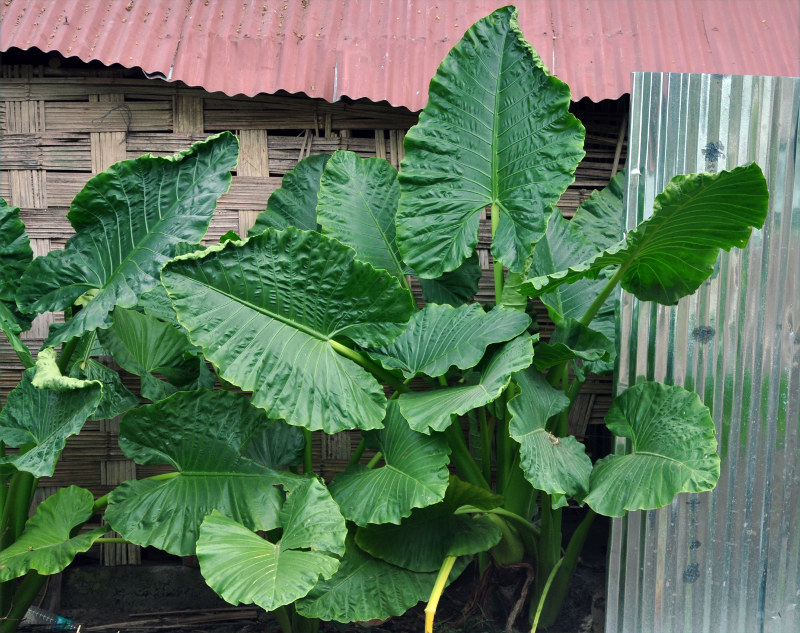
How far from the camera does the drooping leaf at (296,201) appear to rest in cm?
251

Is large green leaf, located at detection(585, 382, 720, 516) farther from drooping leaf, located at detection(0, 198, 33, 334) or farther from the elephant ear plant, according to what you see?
drooping leaf, located at detection(0, 198, 33, 334)

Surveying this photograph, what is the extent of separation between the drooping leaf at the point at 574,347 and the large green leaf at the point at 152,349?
1093 mm

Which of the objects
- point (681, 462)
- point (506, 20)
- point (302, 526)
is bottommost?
point (302, 526)

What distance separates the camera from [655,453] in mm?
1976

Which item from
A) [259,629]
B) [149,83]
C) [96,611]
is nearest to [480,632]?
[259,629]

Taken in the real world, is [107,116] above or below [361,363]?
above

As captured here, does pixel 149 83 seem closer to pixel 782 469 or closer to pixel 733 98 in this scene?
pixel 733 98

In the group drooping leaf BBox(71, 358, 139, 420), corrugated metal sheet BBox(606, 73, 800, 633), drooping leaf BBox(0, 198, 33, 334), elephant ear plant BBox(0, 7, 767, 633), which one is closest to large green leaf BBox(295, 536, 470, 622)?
elephant ear plant BBox(0, 7, 767, 633)

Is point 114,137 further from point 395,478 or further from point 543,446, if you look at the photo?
point 543,446

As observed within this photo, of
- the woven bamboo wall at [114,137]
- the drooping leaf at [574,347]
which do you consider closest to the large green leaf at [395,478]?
the drooping leaf at [574,347]

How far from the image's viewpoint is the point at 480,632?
93.4 inches

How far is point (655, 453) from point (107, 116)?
2187mm

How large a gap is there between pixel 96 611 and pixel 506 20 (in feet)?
8.15

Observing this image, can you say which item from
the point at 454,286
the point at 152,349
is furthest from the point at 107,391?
the point at 454,286
